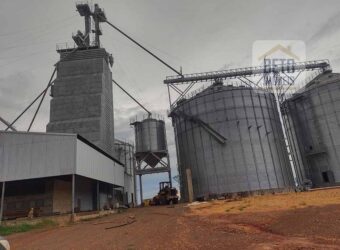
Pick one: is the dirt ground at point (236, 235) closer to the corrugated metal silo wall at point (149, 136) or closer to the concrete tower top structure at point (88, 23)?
the corrugated metal silo wall at point (149, 136)

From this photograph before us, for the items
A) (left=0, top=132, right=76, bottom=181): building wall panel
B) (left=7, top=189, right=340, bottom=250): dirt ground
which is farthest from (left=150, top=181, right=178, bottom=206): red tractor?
(left=7, top=189, right=340, bottom=250): dirt ground

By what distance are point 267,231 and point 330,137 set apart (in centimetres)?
3416

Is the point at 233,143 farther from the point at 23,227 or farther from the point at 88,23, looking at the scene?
the point at 88,23

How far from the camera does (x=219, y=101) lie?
→ 141 ft

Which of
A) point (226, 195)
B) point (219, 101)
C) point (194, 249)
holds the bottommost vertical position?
point (194, 249)

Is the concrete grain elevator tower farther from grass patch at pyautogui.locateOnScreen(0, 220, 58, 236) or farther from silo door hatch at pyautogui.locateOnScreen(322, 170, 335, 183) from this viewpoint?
silo door hatch at pyautogui.locateOnScreen(322, 170, 335, 183)

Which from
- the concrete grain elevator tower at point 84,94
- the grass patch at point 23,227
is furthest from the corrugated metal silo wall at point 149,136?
the grass patch at point 23,227

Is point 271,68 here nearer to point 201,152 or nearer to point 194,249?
point 201,152

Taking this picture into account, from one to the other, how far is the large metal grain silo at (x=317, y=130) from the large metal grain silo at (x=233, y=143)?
15.3ft

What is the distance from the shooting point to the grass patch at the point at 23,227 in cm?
2330

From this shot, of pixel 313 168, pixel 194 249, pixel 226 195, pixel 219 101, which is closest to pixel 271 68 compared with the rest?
pixel 219 101

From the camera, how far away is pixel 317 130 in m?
44.0

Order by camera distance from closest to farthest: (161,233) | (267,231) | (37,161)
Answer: (267,231)
(161,233)
(37,161)

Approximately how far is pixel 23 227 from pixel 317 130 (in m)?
39.3
